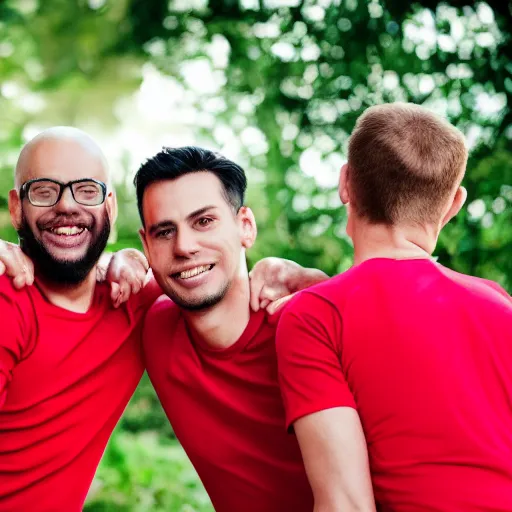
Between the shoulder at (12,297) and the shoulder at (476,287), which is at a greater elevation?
the shoulder at (12,297)

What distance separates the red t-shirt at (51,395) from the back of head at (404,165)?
99cm

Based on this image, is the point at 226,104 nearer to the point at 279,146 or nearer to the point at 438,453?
the point at 279,146

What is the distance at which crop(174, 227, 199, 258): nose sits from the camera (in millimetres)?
2018

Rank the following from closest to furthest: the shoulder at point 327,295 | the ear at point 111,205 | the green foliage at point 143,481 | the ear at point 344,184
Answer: the shoulder at point 327,295 < the ear at point 344,184 < the ear at point 111,205 < the green foliage at point 143,481

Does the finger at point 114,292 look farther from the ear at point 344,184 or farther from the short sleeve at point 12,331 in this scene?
the ear at point 344,184

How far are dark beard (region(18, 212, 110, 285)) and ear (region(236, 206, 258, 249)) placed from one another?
0.42 metres

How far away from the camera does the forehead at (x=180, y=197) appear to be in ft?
6.77

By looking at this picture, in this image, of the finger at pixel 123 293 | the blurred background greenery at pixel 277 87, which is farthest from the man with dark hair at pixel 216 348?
the blurred background greenery at pixel 277 87

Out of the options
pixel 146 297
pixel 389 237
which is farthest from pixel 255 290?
pixel 389 237

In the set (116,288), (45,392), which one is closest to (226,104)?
(116,288)

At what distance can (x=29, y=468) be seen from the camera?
2.14 meters

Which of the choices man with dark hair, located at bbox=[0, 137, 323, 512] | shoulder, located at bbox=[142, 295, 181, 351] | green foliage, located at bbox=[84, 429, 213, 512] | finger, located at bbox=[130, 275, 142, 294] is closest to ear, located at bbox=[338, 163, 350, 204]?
man with dark hair, located at bbox=[0, 137, 323, 512]

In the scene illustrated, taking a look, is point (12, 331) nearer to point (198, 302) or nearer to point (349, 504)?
point (198, 302)

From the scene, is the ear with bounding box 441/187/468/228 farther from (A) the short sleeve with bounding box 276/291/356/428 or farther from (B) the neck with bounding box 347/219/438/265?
(A) the short sleeve with bounding box 276/291/356/428
